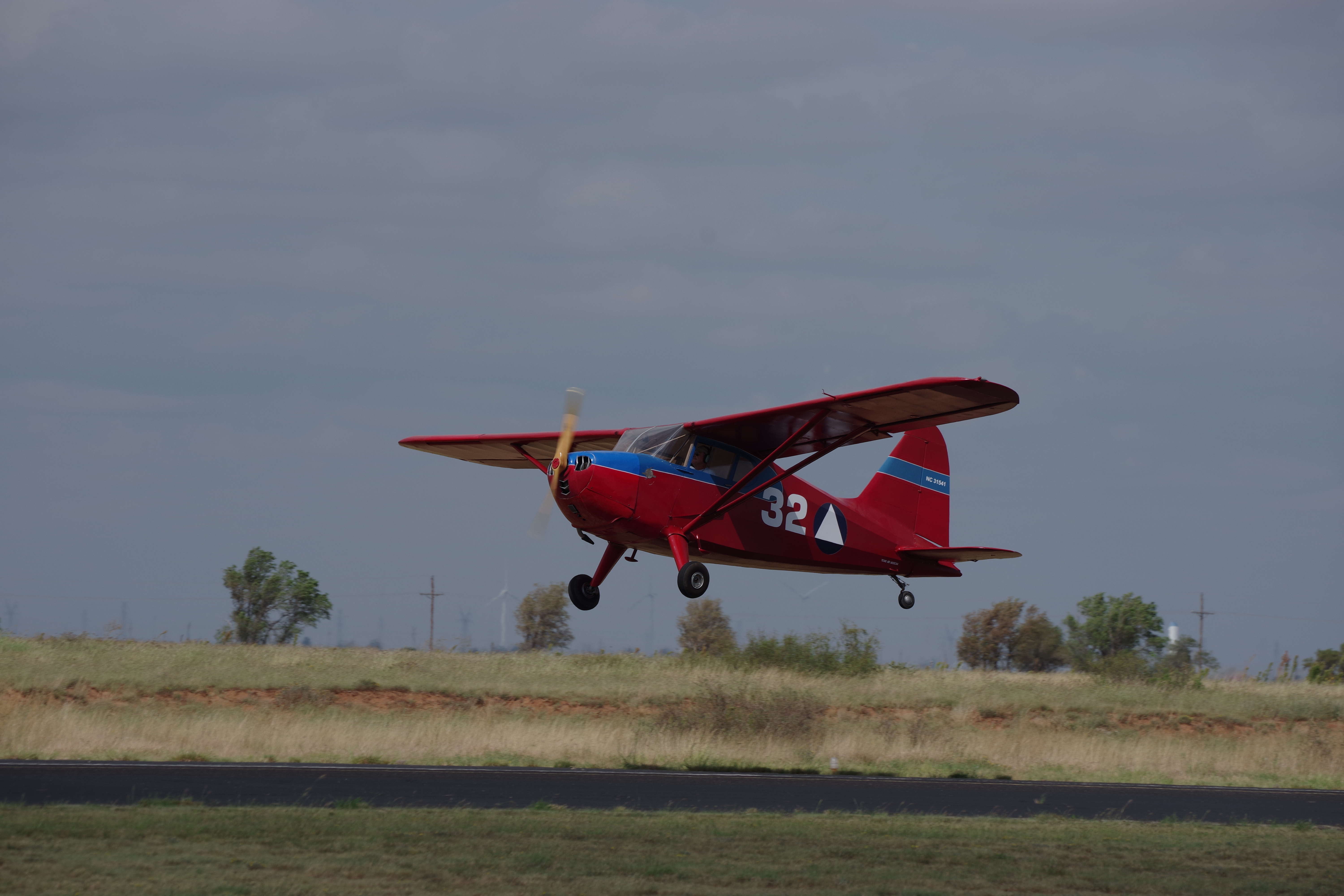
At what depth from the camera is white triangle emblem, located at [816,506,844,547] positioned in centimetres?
2192

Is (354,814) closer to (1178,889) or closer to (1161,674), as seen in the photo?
(1178,889)

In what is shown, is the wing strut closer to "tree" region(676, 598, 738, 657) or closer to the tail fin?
the tail fin

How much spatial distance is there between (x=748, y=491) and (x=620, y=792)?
5123mm

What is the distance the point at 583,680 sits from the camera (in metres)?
37.6

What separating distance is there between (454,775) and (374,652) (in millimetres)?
24132

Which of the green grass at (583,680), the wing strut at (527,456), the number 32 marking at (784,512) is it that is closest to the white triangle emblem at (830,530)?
the number 32 marking at (784,512)

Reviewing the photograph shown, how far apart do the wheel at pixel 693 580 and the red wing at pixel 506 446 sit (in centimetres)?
336

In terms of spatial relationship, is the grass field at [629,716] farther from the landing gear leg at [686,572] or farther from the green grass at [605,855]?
the green grass at [605,855]

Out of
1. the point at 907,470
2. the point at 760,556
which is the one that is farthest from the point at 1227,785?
the point at 760,556

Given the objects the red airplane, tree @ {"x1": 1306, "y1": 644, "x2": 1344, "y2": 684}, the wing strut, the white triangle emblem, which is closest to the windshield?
the red airplane

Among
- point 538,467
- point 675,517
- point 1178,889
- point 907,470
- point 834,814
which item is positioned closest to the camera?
point 1178,889

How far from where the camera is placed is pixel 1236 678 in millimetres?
48125

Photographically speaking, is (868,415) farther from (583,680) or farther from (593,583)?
(583,680)

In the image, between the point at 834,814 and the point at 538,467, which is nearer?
the point at 834,814
